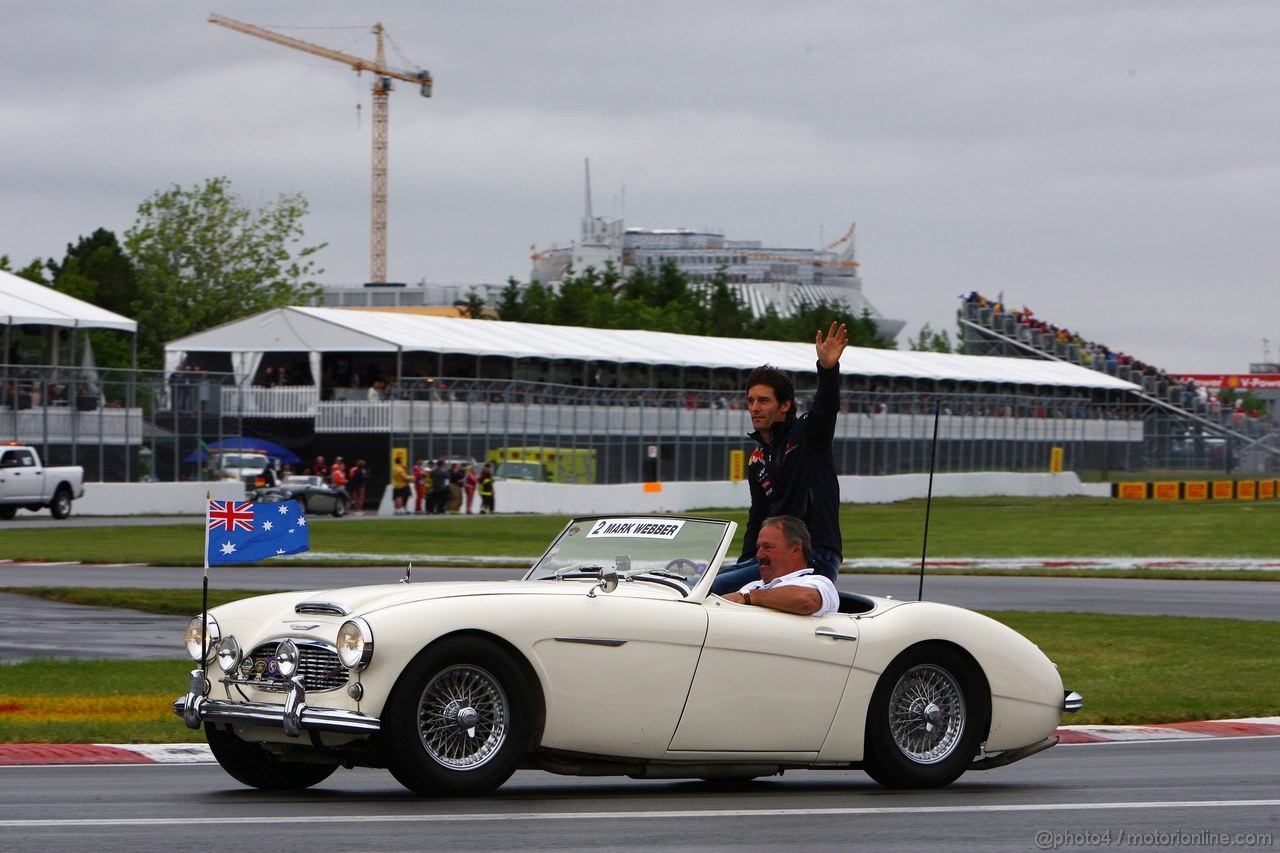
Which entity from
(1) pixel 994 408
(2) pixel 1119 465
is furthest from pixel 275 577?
(2) pixel 1119 465

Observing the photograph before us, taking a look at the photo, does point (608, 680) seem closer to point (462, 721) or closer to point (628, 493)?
point (462, 721)

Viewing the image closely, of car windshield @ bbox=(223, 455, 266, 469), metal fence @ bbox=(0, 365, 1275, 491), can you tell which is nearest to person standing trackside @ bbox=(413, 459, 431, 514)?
metal fence @ bbox=(0, 365, 1275, 491)

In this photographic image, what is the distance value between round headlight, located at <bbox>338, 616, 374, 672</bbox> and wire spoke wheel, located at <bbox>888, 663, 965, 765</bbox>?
2480 mm

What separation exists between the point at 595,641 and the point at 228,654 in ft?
4.93

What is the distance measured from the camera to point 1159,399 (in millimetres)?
95438

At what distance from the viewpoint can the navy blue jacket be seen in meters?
8.45

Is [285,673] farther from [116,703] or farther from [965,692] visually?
[116,703]

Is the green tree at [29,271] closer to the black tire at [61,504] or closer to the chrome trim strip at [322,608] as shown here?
the black tire at [61,504]

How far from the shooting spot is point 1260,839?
21.6 feet

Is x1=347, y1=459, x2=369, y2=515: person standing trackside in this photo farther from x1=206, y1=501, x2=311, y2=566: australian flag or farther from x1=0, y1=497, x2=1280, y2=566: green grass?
x1=206, y1=501, x2=311, y2=566: australian flag

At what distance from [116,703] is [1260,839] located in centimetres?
777

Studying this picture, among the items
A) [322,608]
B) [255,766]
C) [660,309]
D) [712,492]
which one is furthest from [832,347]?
[660,309]

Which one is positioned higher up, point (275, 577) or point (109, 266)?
point (109, 266)

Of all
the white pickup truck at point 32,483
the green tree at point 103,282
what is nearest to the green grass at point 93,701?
the white pickup truck at point 32,483
